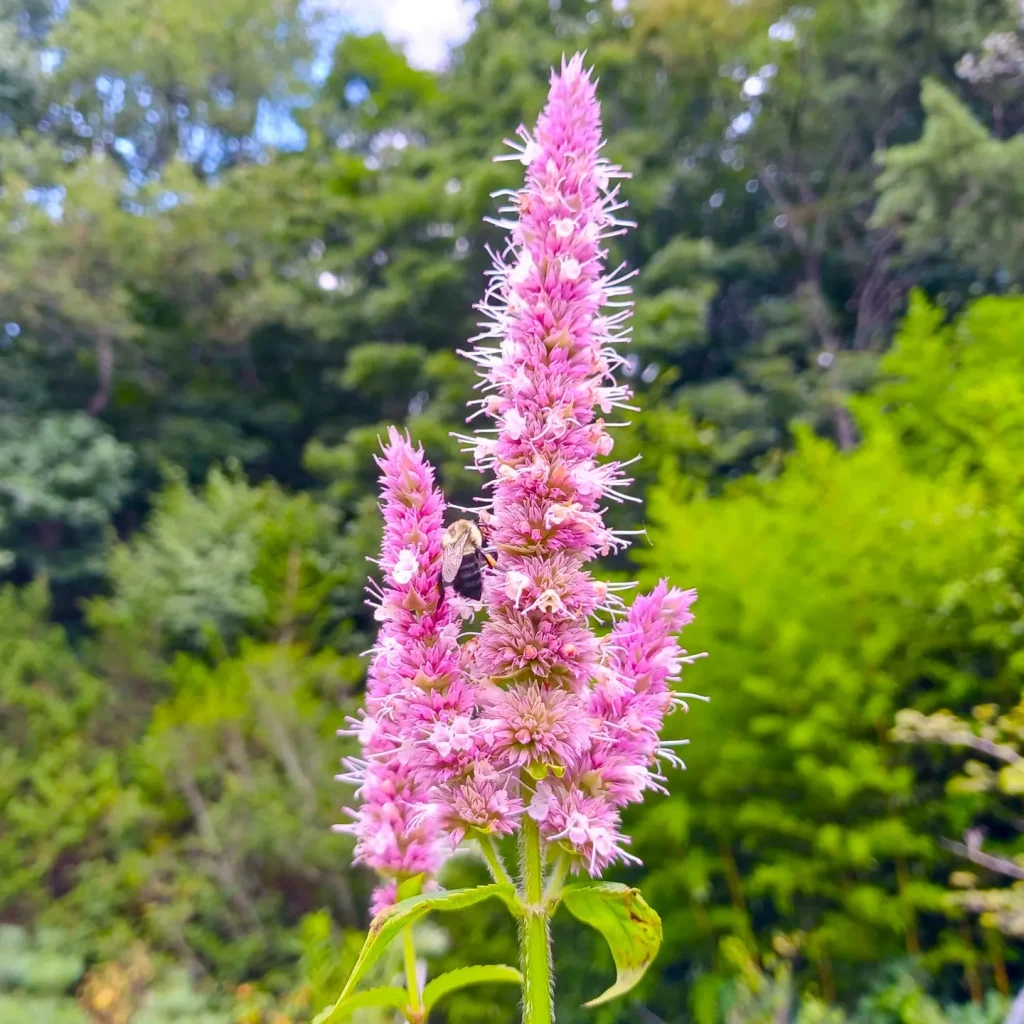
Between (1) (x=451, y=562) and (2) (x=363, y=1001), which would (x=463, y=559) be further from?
(2) (x=363, y=1001)

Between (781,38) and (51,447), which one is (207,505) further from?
(781,38)

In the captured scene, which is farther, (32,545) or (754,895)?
(32,545)

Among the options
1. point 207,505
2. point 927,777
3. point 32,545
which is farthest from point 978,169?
point 32,545

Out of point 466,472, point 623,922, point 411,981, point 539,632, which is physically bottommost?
point 411,981

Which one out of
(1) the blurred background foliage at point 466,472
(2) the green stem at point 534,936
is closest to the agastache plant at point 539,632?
(2) the green stem at point 534,936

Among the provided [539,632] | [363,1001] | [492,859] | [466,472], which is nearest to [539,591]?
[539,632]

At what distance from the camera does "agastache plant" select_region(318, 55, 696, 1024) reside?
65 centimetres

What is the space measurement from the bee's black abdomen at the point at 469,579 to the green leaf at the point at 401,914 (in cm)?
26

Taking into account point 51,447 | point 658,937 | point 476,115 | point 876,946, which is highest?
point 476,115

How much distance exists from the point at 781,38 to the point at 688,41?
123 centimetres

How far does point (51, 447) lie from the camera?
8.43 meters

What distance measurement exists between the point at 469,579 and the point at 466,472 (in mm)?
3086

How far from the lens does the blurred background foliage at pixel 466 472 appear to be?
3.01 metres

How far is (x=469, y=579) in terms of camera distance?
0.71m
